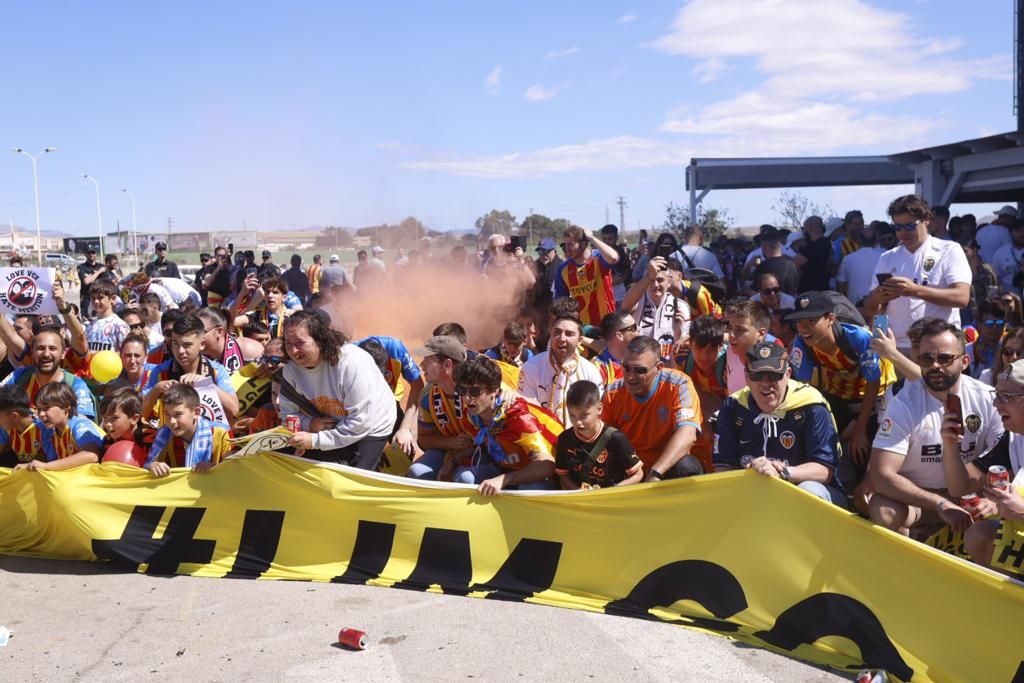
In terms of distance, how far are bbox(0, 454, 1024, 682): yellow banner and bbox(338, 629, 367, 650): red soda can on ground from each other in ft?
2.71

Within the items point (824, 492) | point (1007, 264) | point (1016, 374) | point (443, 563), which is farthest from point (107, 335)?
point (1007, 264)

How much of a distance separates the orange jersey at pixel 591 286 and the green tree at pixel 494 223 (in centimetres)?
463

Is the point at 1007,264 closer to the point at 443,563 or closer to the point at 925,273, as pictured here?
the point at 925,273

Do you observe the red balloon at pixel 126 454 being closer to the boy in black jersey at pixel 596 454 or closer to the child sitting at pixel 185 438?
the child sitting at pixel 185 438

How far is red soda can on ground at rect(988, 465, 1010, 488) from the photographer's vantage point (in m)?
3.65

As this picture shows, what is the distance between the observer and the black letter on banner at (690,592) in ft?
14.9

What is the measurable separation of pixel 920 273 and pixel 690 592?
326 cm

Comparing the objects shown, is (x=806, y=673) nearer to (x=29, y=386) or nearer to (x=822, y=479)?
(x=822, y=479)

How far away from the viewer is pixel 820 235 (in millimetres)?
11391

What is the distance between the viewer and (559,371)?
6645 millimetres

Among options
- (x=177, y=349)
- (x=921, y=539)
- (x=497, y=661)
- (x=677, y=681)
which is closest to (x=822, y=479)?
(x=921, y=539)

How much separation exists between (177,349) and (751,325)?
13.2 feet

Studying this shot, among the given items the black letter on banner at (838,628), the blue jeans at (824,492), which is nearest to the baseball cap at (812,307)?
the blue jeans at (824,492)

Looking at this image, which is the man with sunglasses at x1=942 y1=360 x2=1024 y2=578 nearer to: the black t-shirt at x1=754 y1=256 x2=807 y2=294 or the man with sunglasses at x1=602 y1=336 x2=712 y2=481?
the man with sunglasses at x1=602 y1=336 x2=712 y2=481
